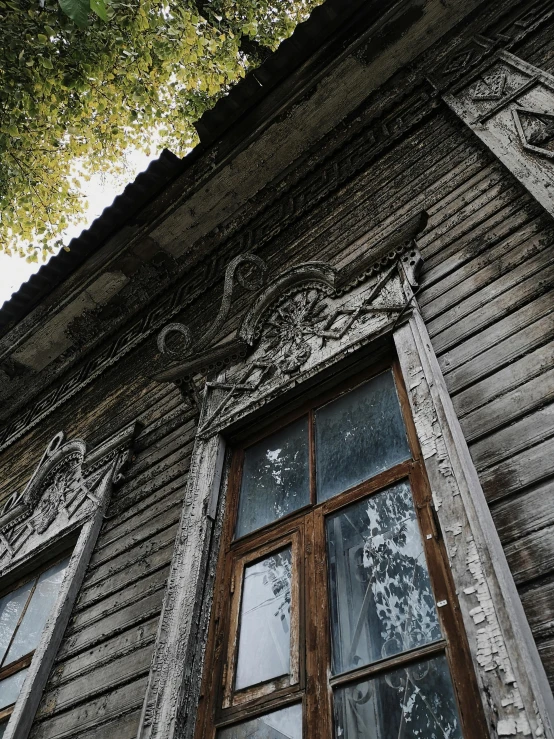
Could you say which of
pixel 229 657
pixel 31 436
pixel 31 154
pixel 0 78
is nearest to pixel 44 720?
pixel 229 657

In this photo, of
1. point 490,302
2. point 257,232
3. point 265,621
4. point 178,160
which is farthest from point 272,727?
point 178,160

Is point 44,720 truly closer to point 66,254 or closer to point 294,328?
point 294,328

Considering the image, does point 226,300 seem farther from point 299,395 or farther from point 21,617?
point 21,617

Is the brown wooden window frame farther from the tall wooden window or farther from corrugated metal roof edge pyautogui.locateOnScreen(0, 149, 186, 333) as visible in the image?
corrugated metal roof edge pyautogui.locateOnScreen(0, 149, 186, 333)

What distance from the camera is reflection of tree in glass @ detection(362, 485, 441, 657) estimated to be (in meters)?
1.57

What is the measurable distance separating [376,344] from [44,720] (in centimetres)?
233

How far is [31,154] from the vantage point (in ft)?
21.8

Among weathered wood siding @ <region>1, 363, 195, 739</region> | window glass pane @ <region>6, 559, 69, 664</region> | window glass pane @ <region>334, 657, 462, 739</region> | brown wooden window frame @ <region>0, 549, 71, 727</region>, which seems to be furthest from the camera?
window glass pane @ <region>6, 559, 69, 664</region>

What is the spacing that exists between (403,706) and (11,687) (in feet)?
8.25

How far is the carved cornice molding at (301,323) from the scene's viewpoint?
2.57 metres

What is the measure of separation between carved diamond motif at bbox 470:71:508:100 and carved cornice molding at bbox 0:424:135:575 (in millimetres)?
3041

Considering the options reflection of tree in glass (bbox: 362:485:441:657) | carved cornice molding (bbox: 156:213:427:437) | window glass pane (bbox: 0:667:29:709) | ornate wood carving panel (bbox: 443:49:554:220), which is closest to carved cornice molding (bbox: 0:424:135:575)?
window glass pane (bbox: 0:667:29:709)

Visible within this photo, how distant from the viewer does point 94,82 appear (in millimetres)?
6113

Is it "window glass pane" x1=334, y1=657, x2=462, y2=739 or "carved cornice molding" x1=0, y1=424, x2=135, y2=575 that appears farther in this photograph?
"carved cornice molding" x1=0, y1=424, x2=135, y2=575
